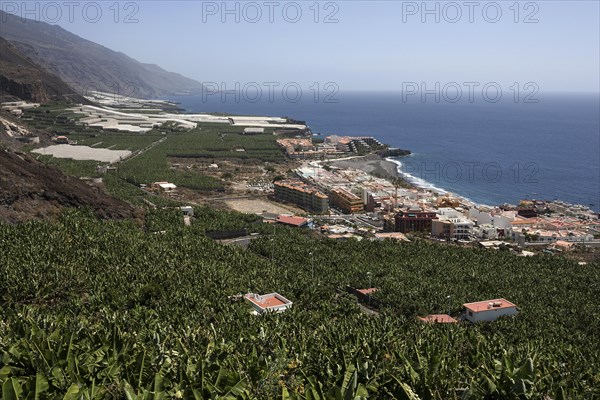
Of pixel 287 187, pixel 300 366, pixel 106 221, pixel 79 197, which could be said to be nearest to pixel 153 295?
pixel 300 366

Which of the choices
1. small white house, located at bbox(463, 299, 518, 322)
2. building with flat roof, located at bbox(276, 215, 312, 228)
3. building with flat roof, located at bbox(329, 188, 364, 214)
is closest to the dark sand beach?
building with flat roof, located at bbox(329, 188, 364, 214)

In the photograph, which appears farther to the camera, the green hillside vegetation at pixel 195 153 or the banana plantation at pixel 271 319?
the green hillside vegetation at pixel 195 153

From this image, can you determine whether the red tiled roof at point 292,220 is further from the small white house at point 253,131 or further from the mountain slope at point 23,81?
the mountain slope at point 23,81

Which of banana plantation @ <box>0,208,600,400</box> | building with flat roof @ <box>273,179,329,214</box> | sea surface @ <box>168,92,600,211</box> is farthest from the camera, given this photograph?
sea surface @ <box>168,92,600,211</box>

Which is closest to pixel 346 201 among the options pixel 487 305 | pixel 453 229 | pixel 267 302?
pixel 453 229

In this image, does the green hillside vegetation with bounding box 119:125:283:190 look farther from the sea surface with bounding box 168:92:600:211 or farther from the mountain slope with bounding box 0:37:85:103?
the mountain slope with bounding box 0:37:85:103

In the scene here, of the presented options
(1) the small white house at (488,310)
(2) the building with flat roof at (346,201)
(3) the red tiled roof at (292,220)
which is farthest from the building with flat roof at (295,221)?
(1) the small white house at (488,310)

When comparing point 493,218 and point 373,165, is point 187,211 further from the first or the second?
point 373,165

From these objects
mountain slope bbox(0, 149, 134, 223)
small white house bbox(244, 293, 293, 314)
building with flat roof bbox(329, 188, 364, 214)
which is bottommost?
small white house bbox(244, 293, 293, 314)
